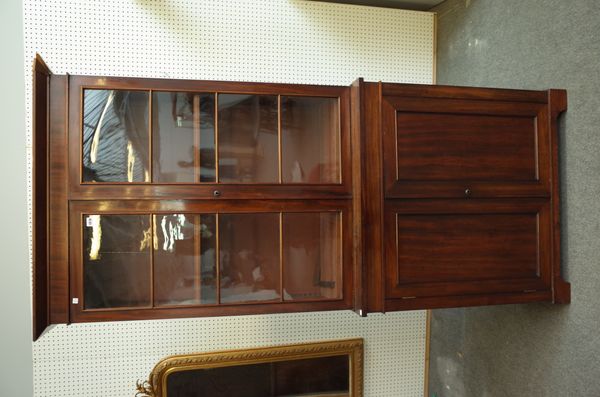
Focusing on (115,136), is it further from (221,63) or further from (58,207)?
(221,63)

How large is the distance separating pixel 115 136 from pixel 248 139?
407 millimetres

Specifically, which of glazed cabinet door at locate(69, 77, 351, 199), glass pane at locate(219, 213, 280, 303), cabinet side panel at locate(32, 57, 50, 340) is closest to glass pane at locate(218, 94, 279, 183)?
glazed cabinet door at locate(69, 77, 351, 199)

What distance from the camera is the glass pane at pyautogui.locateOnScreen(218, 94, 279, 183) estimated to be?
130 centimetres

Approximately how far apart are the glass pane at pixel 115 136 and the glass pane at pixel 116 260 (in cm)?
13

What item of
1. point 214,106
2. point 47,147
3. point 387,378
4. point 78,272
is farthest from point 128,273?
point 387,378

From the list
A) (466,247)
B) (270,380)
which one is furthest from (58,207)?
(466,247)

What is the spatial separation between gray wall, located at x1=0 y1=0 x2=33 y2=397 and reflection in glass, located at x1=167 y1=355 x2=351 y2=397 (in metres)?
0.59

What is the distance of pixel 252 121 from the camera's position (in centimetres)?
134

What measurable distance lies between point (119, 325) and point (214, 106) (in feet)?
3.30

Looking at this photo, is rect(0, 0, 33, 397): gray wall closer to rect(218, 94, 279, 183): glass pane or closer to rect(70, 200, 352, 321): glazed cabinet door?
rect(70, 200, 352, 321): glazed cabinet door

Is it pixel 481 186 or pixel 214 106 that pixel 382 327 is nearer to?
pixel 481 186

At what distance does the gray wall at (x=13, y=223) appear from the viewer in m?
1.60

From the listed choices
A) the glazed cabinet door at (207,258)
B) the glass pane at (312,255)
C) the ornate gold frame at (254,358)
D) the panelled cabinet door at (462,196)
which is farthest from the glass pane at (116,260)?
the panelled cabinet door at (462,196)

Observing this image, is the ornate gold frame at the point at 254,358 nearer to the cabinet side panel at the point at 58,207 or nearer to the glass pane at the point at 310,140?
the cabinet side panel at the point at 58,207
